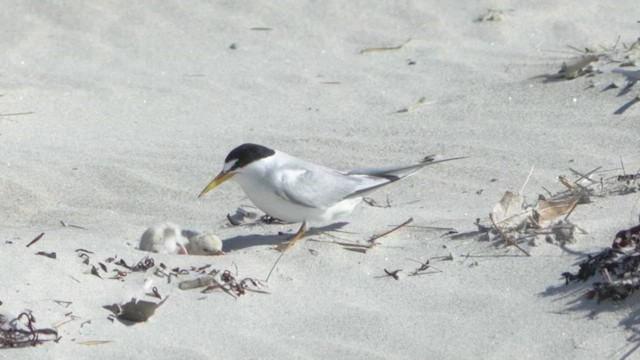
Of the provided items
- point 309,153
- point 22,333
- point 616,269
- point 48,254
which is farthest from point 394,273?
point 309,153

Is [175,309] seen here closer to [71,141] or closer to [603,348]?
[603,348]

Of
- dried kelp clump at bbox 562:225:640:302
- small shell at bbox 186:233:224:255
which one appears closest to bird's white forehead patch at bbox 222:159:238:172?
small shell at bbox 186:233:224:255

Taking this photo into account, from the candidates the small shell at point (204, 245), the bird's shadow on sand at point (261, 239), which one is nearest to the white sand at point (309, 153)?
the bird's shadow on sand at point (261, 239)

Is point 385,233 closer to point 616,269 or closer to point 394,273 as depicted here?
point 394,273

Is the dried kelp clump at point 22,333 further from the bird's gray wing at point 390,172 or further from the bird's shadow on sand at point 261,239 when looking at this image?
the bird's gray wing at point 390,172

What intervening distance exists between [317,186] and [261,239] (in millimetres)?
356

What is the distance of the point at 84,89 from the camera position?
7.44 metres

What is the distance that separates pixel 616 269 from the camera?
4.23 meters

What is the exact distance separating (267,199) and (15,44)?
3.54 meters

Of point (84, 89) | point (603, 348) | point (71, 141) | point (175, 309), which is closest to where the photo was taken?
point (603, 348)

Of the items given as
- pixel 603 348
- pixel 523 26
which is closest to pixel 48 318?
pixel 603 348

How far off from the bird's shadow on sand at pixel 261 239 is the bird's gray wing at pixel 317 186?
0.17 metres

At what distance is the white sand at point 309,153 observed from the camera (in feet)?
13.6

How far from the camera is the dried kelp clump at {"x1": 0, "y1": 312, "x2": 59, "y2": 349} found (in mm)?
3916
